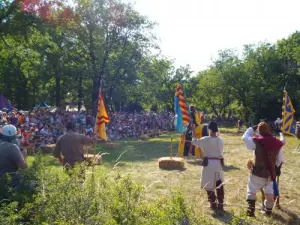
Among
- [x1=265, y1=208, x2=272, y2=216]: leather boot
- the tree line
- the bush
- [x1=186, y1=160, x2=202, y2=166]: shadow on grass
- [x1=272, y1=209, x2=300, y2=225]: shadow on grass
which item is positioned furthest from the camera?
the tree line

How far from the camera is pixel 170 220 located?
117 inches

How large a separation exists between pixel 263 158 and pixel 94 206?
12.1ft

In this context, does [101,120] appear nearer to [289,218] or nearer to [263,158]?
[263,158]

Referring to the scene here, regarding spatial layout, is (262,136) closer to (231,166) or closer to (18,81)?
(231,166)

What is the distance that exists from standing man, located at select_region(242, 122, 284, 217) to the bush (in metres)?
3.08

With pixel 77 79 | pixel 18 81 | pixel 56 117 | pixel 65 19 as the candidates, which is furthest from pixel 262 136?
pixel 18 81

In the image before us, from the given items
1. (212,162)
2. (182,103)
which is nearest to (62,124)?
(182,103)

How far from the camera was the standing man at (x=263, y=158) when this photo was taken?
5.97 meters

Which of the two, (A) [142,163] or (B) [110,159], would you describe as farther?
(B) [110,159]

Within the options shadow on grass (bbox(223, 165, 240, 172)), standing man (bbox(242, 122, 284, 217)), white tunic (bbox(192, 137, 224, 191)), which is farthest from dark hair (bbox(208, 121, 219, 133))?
shadow on grass (bbox(223, 165, 240, 172))

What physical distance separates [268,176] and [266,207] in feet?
2.53

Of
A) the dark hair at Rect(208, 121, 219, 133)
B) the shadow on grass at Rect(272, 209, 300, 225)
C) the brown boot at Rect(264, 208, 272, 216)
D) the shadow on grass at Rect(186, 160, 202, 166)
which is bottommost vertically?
the shadow on grass at Rect(272, 209, 300, 225)

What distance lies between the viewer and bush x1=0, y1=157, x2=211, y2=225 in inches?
121

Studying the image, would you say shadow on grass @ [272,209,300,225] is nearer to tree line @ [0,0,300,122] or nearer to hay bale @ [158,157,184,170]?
hay bale @ [158,157,184,170]
